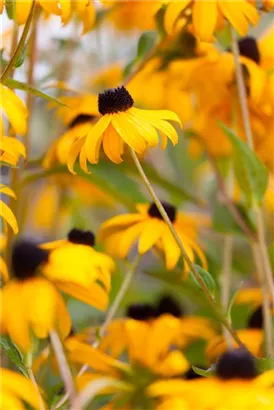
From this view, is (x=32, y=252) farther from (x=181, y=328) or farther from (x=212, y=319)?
(x=212, y=319)

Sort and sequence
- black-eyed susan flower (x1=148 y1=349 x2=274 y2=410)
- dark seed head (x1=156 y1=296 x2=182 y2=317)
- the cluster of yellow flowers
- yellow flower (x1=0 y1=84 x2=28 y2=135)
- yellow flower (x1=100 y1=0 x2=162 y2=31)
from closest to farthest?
black-eyed susan flower (x1=148 y1=349 x2=274 y2=410) < the cluster of yellow flowers < yellow flower (x1=0 y1=84 x2=28 y2=135) < yellow flower (x1=100 y1=0 x2=162 y2=31) < dark seed head (x1=156 y1=296 x2=182 y2=317)

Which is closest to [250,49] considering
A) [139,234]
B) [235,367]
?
[139,234]

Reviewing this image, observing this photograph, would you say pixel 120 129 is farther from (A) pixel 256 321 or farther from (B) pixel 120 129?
(A) pixel 256 321

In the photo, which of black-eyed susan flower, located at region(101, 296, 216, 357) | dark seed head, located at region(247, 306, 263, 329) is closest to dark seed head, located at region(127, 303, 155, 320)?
black-eyed susan flower, located at region(101, 296, 216, 357)

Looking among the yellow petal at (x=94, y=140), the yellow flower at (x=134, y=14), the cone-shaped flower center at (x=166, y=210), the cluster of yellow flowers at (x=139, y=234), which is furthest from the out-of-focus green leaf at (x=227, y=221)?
the yellow petal at (x=94, y=140)

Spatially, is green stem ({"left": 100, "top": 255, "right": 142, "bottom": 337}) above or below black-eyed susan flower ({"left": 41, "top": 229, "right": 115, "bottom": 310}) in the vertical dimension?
below

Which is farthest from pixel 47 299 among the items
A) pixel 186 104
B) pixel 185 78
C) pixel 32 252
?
pixel 186 104

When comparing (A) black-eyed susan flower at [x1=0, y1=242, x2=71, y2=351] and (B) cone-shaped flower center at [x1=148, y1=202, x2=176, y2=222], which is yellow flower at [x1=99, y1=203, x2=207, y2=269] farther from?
(A) black-eyed susan flower at [x1=0, y1=242, x2=71, y2=351]
